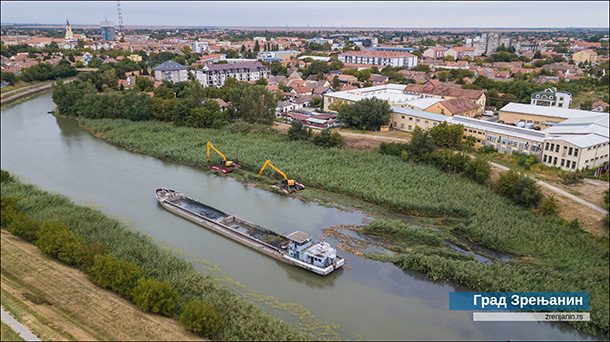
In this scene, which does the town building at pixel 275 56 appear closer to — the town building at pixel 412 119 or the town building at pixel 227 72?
the town building at pixel 227 72

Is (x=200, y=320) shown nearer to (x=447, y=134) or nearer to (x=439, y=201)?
(x=439, y=201)

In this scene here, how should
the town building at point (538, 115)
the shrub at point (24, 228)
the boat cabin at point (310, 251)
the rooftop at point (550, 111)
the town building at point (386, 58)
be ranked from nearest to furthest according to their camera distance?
the shrub at point (24, 228) → the boat cabin at point (310, 251) → the rooftop at point (550, 111) → the town building at point (538, 115) → the town building at point (386, 58)

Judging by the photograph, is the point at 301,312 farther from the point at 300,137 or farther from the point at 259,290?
the point at 300,137

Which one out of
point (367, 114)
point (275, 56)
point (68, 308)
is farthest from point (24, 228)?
point (275, 56)

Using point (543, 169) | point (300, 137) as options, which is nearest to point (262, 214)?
point (300, 137)

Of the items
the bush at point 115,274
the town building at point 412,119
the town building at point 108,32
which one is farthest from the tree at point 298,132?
the town building at point 108,32

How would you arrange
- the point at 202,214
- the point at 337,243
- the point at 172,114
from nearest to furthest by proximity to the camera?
the point at 337,243
the point at 202,214
the point at 172,114

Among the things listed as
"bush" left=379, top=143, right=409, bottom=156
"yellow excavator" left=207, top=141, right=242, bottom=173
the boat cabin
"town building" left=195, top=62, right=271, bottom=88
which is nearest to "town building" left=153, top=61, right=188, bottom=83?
"town building" left=195, top=62, right=271, bottom=88
